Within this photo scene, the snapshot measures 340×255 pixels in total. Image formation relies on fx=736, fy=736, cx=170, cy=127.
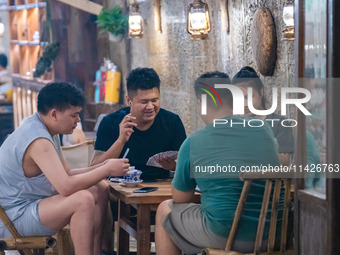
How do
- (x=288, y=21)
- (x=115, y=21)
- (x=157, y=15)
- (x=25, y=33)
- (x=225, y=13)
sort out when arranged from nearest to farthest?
(x=288, y=21) < (x=225, y=13) < (x=157, y=15) < (x=115, y=21) < (x=25, y=33)

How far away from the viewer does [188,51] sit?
7230 mm

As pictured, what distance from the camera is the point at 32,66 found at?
39.9ft

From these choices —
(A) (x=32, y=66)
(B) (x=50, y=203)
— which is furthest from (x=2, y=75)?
(B) (x=50, y=203)

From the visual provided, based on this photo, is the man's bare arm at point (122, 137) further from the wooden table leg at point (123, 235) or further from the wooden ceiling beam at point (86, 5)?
the wooden ceiling beam at point (86, 5)

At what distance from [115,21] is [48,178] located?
5666 mm

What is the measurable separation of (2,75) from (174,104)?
243 inches

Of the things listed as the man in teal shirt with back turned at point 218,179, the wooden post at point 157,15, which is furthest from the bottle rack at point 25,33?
the man in teal shirt with back turned at point 218,179

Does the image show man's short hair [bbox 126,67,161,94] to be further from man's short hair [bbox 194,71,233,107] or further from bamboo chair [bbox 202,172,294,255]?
bamboo chair [bbox 202,172,294,255]

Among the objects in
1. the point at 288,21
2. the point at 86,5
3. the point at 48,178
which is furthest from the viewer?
the point at 86,5

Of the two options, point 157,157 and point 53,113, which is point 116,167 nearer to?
point 157,157

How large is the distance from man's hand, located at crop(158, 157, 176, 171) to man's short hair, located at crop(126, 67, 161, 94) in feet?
2.01

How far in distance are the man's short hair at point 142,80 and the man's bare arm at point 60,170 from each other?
76 centimetres

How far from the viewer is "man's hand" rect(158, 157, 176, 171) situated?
4.11m

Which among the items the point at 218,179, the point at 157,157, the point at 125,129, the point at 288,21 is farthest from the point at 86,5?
the point at 218,179
